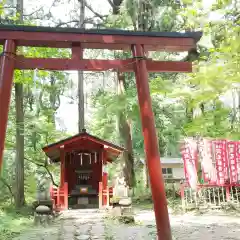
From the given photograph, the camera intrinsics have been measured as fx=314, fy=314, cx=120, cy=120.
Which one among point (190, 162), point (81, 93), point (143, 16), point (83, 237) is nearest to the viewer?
point (83, 237)

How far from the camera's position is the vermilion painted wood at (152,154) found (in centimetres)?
579

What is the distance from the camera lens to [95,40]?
642 centimetres

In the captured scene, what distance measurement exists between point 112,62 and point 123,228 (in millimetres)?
5106

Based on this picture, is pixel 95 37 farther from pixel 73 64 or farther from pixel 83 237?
pixel 83 237

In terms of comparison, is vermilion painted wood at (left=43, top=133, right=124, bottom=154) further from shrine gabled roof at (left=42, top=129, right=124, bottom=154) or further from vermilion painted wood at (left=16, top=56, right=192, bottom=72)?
vermilion painted wood at (left=16, top=56, right=192, bottom=72)

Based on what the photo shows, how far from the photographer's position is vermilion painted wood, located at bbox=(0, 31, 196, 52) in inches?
248

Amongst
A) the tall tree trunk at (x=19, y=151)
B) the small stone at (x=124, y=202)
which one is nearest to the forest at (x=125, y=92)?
the tall tree trunk at (x=19, y=151)

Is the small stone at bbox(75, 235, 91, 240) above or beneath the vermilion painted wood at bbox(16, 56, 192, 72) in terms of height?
beneath

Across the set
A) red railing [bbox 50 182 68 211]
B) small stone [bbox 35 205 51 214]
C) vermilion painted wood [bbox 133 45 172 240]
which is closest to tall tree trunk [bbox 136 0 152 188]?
red railing [bbox 50 182 68 211]

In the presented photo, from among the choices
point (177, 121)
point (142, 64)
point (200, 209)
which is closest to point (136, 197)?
point (177, 121)

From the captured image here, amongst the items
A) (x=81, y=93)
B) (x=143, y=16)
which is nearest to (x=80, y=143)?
(x=81, y=93)

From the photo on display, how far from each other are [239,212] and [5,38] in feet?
34.6

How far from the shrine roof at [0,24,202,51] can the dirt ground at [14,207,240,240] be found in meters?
4.62

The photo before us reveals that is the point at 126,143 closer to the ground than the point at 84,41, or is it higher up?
closer to the ground
